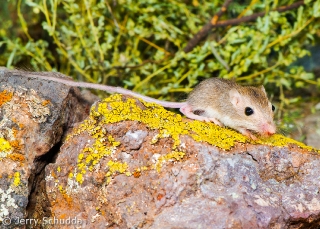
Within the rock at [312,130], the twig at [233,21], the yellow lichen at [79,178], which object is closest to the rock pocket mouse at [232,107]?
the twig at [233,21]

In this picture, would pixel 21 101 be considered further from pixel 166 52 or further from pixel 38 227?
pixel 166 52

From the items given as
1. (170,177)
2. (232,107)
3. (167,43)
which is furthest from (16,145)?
(167,43)

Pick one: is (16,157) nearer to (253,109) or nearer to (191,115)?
(191,115)

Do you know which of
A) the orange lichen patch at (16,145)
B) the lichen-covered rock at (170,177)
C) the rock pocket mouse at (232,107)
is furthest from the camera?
the rock pocket mouse at (232,107)

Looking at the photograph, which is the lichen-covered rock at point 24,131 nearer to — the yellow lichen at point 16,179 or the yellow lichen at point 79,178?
the yellow lichen at point 16,179

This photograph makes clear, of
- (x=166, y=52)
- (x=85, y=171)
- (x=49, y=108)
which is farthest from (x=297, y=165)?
(x=166, y=52)

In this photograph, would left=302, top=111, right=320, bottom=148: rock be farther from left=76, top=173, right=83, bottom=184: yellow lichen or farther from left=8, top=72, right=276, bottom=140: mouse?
left=76, top=173, right=83, bottom=184: yellow lichen
